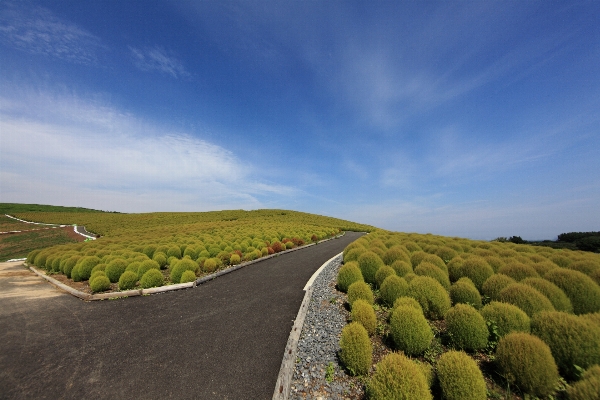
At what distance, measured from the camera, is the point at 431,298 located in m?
7.24

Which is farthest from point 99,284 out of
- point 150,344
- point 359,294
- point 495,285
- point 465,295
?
point 495,285

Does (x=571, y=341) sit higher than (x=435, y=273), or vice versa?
(x=435, y=273)

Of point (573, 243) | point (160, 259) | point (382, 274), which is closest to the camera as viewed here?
point (382, 274)

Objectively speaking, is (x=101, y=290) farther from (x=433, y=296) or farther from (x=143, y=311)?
(x=433, y=296)

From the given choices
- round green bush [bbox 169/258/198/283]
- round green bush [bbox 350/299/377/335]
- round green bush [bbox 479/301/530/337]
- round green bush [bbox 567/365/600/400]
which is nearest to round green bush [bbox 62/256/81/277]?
round green bush [bbox 169/258/198/283]

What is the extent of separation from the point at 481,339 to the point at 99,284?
14369 mm

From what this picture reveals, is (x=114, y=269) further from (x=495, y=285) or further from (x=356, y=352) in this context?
(x=495, y=285)

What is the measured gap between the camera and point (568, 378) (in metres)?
4.48

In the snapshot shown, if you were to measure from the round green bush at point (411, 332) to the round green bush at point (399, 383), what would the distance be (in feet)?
5.23

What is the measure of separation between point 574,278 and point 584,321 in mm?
3806

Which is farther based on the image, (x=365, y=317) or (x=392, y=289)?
(x=392, y=289)

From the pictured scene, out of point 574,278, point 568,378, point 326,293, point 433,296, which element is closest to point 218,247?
point 326,293

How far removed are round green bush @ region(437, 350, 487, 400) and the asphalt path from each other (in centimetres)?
334

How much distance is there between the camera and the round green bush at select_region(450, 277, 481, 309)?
7.37m
